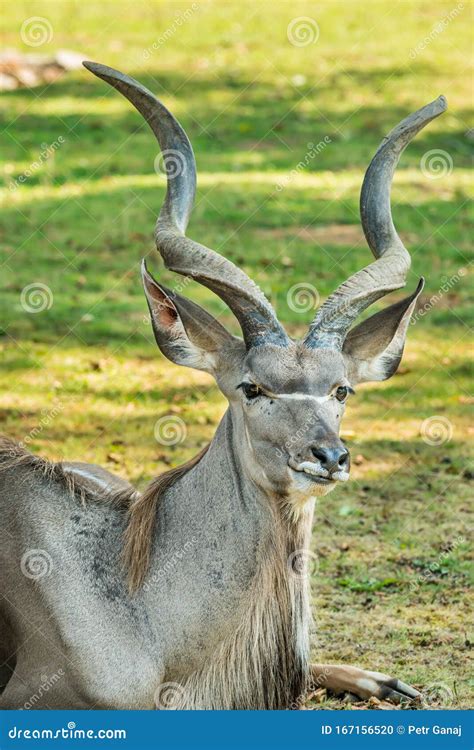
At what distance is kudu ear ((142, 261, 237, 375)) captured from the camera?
20.8ft

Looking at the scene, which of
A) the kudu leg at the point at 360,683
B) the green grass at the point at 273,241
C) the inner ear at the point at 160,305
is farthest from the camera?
the green grass at the point at 273,241

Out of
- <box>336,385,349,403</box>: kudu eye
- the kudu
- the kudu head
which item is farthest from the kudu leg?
<box>336,385,349,403</box>: kudu eye

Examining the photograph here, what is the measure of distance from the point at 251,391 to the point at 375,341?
0.85 meters

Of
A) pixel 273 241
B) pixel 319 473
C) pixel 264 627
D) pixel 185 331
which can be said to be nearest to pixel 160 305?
pixel 185 331

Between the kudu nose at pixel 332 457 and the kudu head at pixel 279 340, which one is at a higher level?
the kudu head at pixel 279 340

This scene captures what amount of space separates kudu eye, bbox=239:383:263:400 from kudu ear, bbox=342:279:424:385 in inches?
25.8

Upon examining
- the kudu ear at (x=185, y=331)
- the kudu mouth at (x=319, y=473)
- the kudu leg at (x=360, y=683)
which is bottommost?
the kudu leg at (x=360, y=683)

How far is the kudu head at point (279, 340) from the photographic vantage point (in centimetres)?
592

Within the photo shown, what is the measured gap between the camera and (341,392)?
6.18 metres

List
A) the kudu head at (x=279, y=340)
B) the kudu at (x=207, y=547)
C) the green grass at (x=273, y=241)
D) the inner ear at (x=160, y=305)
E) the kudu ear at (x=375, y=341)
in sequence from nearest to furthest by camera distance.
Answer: the kudu head at (x=279, y=340) < the kudu at (x=207, y=547) < the inner ear at (x=160, y=305) < the kudu ear at (x=375, y=341) < the green grass at (x=273, y=241)

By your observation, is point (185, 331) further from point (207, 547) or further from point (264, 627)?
point (264, 627)

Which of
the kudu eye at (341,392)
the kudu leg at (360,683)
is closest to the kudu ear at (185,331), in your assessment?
the kudu eye at (341,392)

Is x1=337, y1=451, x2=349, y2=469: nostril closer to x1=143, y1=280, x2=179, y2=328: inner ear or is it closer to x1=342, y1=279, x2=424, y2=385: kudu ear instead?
x1=342, y1=279, x2=424, y2=385: kudu ear

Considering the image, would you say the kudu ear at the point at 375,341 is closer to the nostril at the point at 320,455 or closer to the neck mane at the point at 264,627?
the neck mane at the point at 264,627
